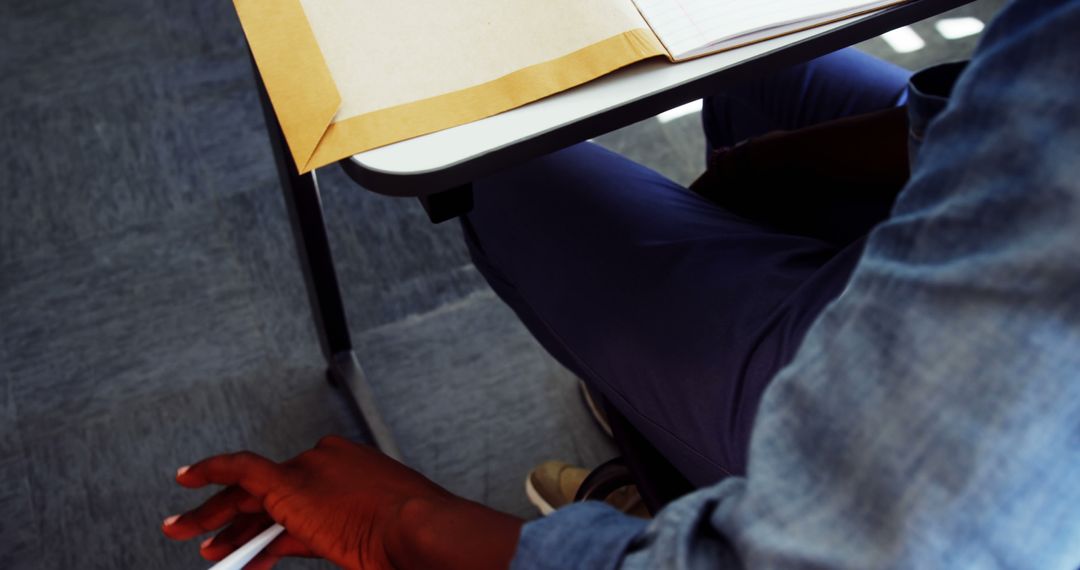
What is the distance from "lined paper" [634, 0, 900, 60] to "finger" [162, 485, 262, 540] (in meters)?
0.45

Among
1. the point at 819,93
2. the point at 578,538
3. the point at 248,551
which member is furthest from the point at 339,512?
the point at 819,93

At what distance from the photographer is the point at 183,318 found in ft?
4.19

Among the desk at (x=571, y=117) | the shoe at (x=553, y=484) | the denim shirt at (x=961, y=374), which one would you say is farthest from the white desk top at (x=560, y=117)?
the shoe at (x=553, y=484)

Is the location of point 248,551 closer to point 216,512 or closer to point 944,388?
point 216,512

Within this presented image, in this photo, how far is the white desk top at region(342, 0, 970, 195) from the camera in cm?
55

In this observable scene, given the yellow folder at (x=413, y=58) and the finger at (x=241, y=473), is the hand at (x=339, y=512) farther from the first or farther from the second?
the yellow folder at (x=413, y=58)

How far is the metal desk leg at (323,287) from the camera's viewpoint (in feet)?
3.17

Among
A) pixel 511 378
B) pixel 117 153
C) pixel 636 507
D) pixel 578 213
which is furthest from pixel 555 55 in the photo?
pixel 117 153

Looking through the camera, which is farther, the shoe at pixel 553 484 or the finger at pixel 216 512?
the shoe at pixel 553 484

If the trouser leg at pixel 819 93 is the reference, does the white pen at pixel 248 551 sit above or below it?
below

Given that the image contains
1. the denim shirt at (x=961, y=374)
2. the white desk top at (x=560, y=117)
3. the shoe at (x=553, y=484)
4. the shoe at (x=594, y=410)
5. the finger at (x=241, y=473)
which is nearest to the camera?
the denim shirt at (x=961, y=374)

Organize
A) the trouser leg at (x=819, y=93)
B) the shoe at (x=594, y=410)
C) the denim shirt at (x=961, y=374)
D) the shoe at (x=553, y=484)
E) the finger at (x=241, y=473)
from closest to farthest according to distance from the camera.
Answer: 1. the denim shirt at (x=961, y=374)
2. the finger at (x=241, y=473)
3. the trouser leg at (x=819, y=93)
4. the shoe at (x=553, y=484)
5. the shoe at (x=594, y=410)

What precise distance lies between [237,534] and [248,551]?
67 mm

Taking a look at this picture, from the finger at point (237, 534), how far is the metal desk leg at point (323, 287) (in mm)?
339
